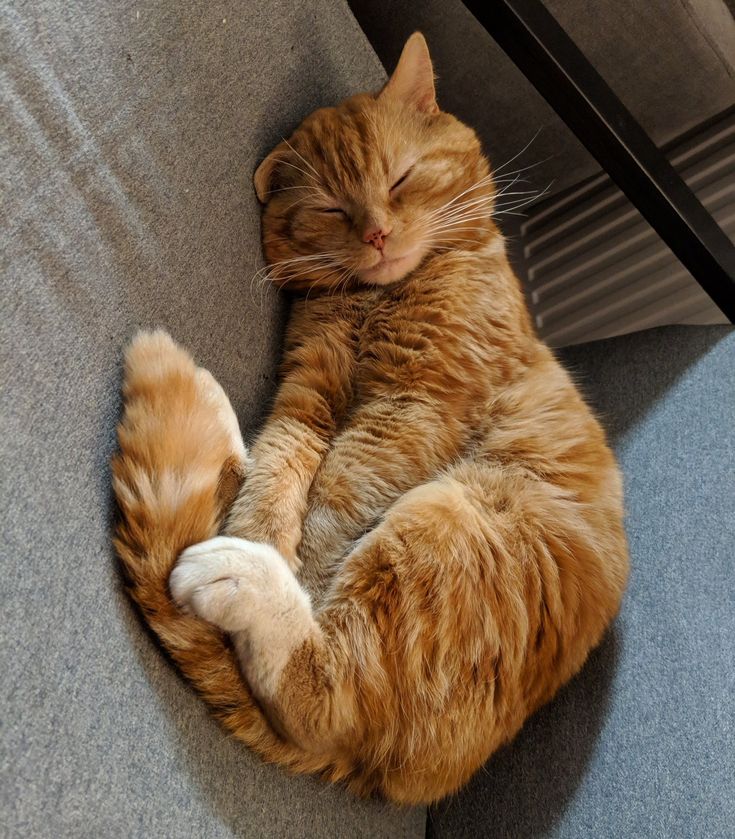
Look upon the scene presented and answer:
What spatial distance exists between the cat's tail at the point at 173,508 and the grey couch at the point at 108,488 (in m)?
0.03

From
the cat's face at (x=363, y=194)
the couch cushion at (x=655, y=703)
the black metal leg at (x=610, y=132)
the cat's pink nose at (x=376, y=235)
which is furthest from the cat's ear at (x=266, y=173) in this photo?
the couch cushion at (x=655, y=703)

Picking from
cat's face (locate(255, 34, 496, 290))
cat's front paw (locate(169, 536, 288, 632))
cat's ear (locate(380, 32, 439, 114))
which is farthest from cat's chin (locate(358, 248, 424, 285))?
cat's front paw (locate(169, 536, 288, 632))

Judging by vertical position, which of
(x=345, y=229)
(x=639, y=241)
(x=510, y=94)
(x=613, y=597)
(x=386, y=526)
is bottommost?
(x=639, y=241)

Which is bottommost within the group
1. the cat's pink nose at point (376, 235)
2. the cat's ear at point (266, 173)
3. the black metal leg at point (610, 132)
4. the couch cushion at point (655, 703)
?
the couch cushion at point (655, 703)

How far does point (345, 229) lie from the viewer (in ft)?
4.45

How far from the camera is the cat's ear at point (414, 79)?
4.49 ft

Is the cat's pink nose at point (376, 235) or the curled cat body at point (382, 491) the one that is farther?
the cat's pink nose at point (376, 235)

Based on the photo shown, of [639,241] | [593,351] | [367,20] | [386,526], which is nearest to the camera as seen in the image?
[386,526]

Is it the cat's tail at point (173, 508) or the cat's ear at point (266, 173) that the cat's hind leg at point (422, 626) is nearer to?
the cat's tail at point (173, 508)

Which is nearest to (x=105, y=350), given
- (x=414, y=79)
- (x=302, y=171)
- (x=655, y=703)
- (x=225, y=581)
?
(x=225, y=581)

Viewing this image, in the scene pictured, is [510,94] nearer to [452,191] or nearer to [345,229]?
[452,191]

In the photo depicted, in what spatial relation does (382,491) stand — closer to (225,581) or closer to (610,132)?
(225,581)

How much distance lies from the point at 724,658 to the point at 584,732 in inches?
10.5

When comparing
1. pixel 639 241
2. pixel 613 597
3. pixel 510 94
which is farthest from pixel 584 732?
pixel 510 94
